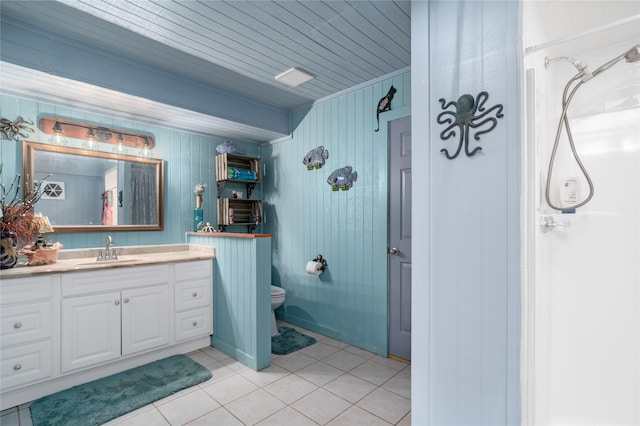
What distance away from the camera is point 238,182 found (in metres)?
3.71

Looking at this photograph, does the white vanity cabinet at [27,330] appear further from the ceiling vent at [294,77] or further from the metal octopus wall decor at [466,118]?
the metal octopus wall decor at [466,118]

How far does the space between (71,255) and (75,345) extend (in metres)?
0.80

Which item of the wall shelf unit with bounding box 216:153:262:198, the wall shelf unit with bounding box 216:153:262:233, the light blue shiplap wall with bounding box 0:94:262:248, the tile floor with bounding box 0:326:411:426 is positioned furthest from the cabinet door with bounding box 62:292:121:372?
the wall shelf unit with bounding box 216:153:262:198

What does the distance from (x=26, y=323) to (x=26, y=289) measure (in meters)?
0.22

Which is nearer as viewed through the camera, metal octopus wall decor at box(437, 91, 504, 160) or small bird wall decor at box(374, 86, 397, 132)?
metal octopus wall decor at box(437, 91, 504, 160)

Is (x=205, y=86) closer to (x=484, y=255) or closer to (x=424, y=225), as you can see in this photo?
(x=424, y=225)

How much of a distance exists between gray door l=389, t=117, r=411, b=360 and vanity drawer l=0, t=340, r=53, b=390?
2.54 metres

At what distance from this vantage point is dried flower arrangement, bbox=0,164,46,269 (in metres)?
2.05

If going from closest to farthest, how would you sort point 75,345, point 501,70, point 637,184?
point 501,70, point 637,184, point 75,345

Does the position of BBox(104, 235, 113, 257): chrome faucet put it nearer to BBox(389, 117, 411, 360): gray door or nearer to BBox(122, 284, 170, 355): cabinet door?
BBox(122, 284, 170, 355): cabinet door

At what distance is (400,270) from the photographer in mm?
2650

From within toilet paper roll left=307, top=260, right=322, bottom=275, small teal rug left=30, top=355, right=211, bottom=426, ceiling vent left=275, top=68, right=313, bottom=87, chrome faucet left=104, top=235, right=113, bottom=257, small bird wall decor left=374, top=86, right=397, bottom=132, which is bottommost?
small teal rug left=30, top=355, right=211, bottom=426

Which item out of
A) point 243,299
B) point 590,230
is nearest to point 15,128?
point 243,299

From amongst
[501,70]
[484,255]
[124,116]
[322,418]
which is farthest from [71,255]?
[501,70]
